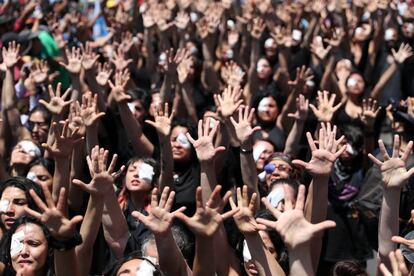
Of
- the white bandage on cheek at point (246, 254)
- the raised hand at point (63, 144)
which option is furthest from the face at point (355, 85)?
the white bandage on cheek at point (246, 254)

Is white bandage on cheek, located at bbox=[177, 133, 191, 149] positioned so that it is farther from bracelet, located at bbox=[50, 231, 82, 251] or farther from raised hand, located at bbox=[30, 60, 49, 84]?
bracelet, located at bbox=[50, 231, 82, 251]

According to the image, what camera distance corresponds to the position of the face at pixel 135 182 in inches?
194

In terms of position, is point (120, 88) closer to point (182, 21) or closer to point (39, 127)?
point (39, 127)

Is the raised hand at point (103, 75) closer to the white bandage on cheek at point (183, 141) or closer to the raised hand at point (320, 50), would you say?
the white bandage on cheek at point (183, 141)

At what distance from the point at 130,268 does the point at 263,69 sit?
4.70 m

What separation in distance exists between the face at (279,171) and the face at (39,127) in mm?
1916

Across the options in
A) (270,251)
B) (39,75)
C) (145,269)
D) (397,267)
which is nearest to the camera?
(397,267)

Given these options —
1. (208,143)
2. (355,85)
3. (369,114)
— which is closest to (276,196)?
(208,143)

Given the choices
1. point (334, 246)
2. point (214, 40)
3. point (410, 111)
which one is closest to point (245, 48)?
point (214, 40)

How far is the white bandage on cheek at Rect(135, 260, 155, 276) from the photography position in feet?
11.0

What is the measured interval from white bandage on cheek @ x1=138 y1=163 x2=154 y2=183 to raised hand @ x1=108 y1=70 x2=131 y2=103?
0.89m

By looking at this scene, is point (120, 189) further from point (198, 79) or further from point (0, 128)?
point (198, 79)

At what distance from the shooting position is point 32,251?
380cm

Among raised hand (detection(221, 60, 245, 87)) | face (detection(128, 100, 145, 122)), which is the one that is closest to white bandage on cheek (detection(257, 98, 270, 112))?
raised hand (detection(221, 60, 245, 87))
